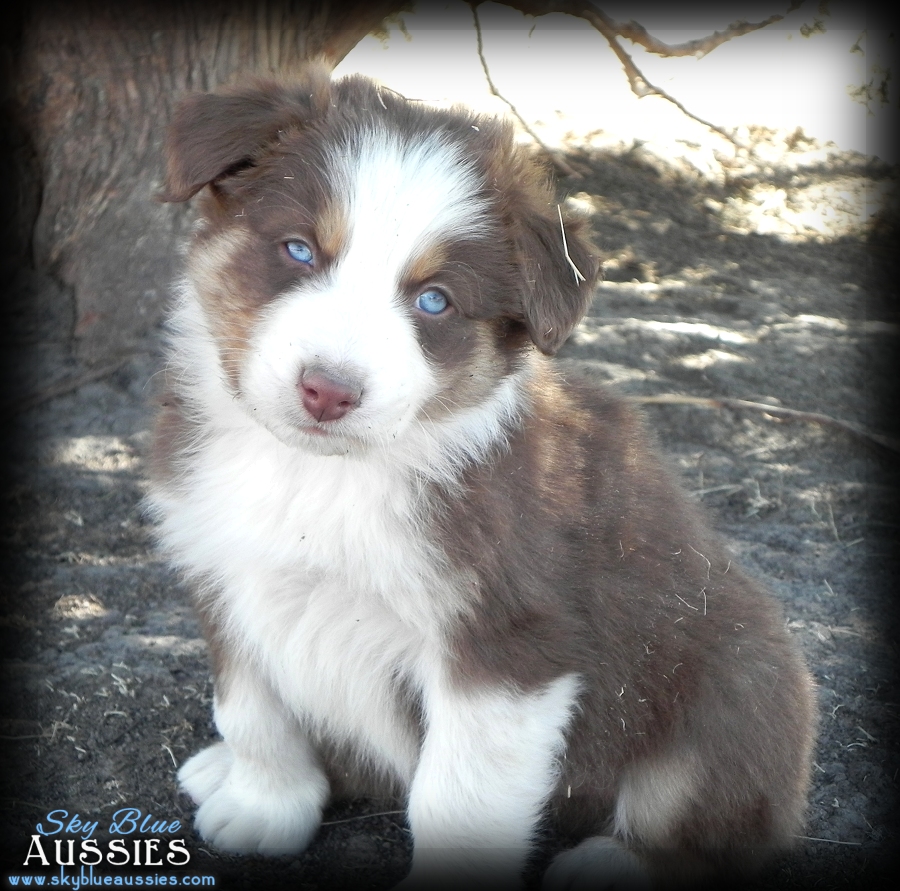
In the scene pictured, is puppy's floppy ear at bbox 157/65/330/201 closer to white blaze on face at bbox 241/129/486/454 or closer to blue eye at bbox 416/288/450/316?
white blaze on face at bbox 241/129/486/454

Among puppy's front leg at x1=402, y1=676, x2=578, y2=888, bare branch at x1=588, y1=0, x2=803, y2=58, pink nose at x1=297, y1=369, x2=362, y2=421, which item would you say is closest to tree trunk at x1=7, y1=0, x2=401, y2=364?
bare branch at x1=588, y1=0, x2=803, y2=58

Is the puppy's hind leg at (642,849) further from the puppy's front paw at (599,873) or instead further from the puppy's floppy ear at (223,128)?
the puppy's floppy ear at (223,128)

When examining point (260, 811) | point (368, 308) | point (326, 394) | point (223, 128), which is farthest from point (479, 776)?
point (223, 128)

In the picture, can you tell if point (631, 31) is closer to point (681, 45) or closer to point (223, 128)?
point (681, 45)

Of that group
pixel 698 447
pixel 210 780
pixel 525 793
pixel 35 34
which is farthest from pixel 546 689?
pixel 35 34

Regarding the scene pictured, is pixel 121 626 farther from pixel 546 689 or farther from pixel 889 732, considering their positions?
pixel 889 732

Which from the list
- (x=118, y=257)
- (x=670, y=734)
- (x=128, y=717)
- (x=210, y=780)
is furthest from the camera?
(x=118, y=257)
